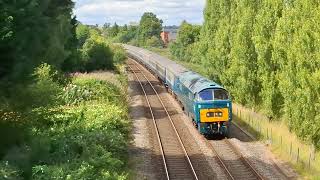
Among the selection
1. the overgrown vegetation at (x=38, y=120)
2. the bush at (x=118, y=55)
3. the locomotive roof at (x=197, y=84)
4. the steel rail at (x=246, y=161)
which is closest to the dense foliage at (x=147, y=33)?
the bush at (x=118, y=55)

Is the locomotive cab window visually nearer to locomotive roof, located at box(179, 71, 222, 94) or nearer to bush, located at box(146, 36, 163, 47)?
locomotive roof, located at box(179, 71, 222, 94)

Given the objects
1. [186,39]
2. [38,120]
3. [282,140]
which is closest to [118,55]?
[186,39]

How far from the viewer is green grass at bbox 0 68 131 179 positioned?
11469mm

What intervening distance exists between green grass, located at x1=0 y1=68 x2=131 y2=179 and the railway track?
1866 mm

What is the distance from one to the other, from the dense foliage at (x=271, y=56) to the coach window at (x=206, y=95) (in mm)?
3610

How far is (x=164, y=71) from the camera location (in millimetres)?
46156

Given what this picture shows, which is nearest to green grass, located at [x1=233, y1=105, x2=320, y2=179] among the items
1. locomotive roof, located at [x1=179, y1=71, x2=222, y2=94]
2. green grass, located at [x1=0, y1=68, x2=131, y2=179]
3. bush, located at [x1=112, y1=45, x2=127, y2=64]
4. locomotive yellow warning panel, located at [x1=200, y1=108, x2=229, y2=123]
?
locomotive yellow warning panel, located at [x1=200, y1=108, x2=229, y2=123]

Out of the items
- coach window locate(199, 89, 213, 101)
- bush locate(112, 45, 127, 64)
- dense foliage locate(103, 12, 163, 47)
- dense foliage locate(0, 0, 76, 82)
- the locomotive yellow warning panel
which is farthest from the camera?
dense foliage locate(103, 12, 163, 47)

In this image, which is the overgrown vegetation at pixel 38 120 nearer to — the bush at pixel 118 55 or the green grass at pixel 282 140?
the green grass at pixel 282 140

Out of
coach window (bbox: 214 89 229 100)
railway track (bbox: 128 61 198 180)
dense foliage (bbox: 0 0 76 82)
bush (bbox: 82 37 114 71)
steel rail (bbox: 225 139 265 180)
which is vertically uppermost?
dense foliage (bbox: 0 0 76 82)

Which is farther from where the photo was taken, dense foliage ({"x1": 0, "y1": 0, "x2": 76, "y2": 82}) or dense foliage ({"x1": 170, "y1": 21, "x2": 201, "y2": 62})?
dense foliage ({"x1": 170, "y1": 21, "x2": 201, "y2": 62})

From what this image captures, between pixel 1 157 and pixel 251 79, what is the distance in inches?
872

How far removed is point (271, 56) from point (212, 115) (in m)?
5.69

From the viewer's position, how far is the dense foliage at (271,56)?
20.5 meters
